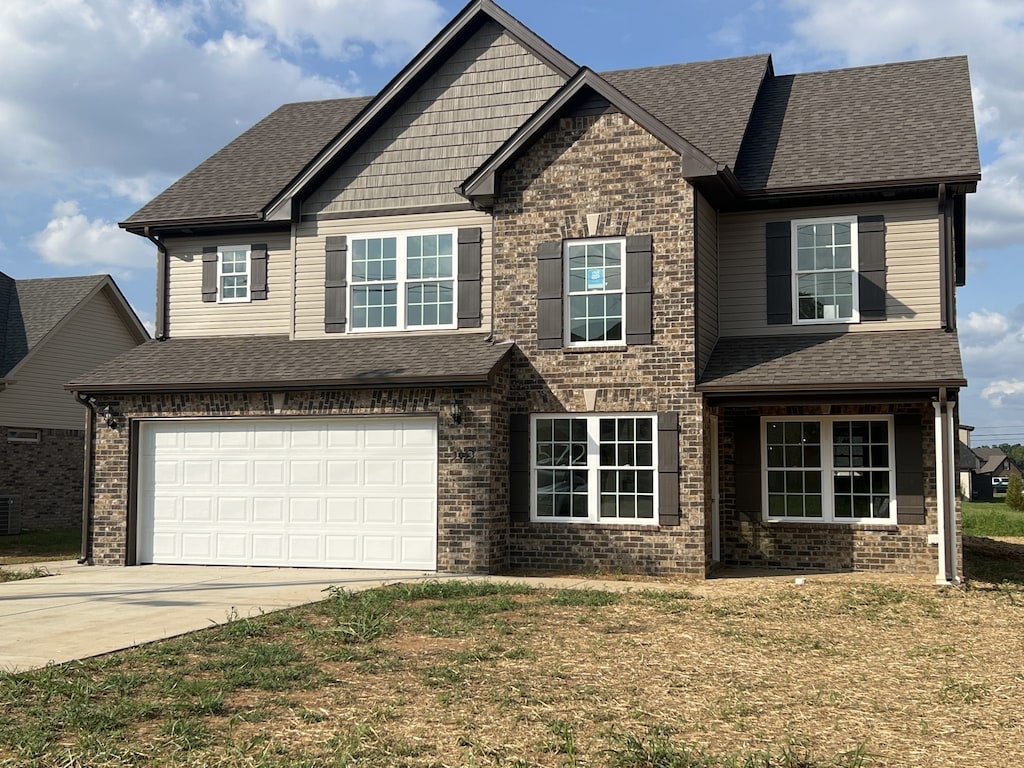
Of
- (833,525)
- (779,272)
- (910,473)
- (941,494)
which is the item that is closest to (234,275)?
(779,272)

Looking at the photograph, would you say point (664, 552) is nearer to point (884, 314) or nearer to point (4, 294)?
point (884, 314)

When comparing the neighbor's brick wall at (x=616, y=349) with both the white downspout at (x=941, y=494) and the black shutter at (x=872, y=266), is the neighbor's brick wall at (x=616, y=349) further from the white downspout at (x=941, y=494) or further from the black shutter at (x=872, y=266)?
the white downspout at (x=941, y=494)

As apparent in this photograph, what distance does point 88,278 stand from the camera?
29312 millimetres

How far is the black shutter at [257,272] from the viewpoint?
18719 mm

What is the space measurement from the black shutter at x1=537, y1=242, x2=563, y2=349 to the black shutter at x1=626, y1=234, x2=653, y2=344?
41.0 inches

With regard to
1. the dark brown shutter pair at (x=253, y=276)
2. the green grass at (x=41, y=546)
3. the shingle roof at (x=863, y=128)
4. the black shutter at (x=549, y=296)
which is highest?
the shingle roof at (x=863, y=128)

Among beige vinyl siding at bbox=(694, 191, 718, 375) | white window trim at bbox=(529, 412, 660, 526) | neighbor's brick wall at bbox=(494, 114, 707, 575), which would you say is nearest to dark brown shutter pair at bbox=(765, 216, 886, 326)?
beige vinyl siding at bbox=(694, 191, 718, 375)

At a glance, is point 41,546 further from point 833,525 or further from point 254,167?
point 833,525

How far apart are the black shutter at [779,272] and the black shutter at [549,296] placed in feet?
11.1

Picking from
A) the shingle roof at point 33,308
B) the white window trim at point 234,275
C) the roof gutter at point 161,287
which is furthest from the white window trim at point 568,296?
the shingle roof at point 33,308

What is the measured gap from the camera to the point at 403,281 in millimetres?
17344

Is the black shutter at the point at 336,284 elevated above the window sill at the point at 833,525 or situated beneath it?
elevated above

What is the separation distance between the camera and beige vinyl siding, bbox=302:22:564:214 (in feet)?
56.3

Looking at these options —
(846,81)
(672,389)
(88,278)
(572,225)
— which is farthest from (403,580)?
(88,278)
